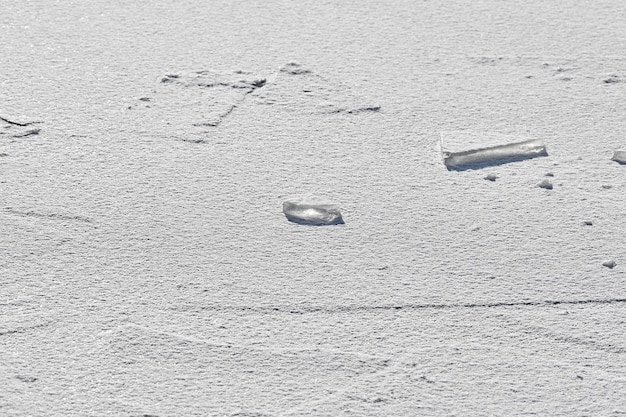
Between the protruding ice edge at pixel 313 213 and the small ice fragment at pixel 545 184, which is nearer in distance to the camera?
the protruding ice edge at pixel 313 213

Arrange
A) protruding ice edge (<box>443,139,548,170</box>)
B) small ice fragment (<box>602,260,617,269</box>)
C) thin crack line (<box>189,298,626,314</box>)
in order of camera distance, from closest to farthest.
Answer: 1. thin crack line (<box>189,298,626,314</box>)
2. small ice fragment (<box>602,260,617,269</box>)
3. protruding ice edge (<box>443,139,548,170</box>)

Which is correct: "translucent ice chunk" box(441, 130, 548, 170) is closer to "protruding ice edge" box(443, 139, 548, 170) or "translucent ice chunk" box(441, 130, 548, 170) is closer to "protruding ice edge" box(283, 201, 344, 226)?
"protruding ice edge" box(443, 139, 548, 170)

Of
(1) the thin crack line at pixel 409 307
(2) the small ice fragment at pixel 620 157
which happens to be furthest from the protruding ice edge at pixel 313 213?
(2) the small ice fragment at pixel 620 157

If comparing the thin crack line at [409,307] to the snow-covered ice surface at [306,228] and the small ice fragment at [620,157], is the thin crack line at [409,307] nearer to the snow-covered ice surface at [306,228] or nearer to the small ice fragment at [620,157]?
the snow-covered ice surface at [306,228]

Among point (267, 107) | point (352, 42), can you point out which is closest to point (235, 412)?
point (267, 107)

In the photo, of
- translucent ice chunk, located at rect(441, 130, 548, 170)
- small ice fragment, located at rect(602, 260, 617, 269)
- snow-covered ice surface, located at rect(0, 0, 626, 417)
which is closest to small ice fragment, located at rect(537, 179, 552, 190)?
snow-covered ice surface, located at rect(0, 0, 626, 417)

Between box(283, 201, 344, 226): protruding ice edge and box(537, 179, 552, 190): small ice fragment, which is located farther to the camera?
box(537, 179, 552, 190): small ice fragment

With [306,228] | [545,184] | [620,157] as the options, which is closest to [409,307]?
[306,228]
